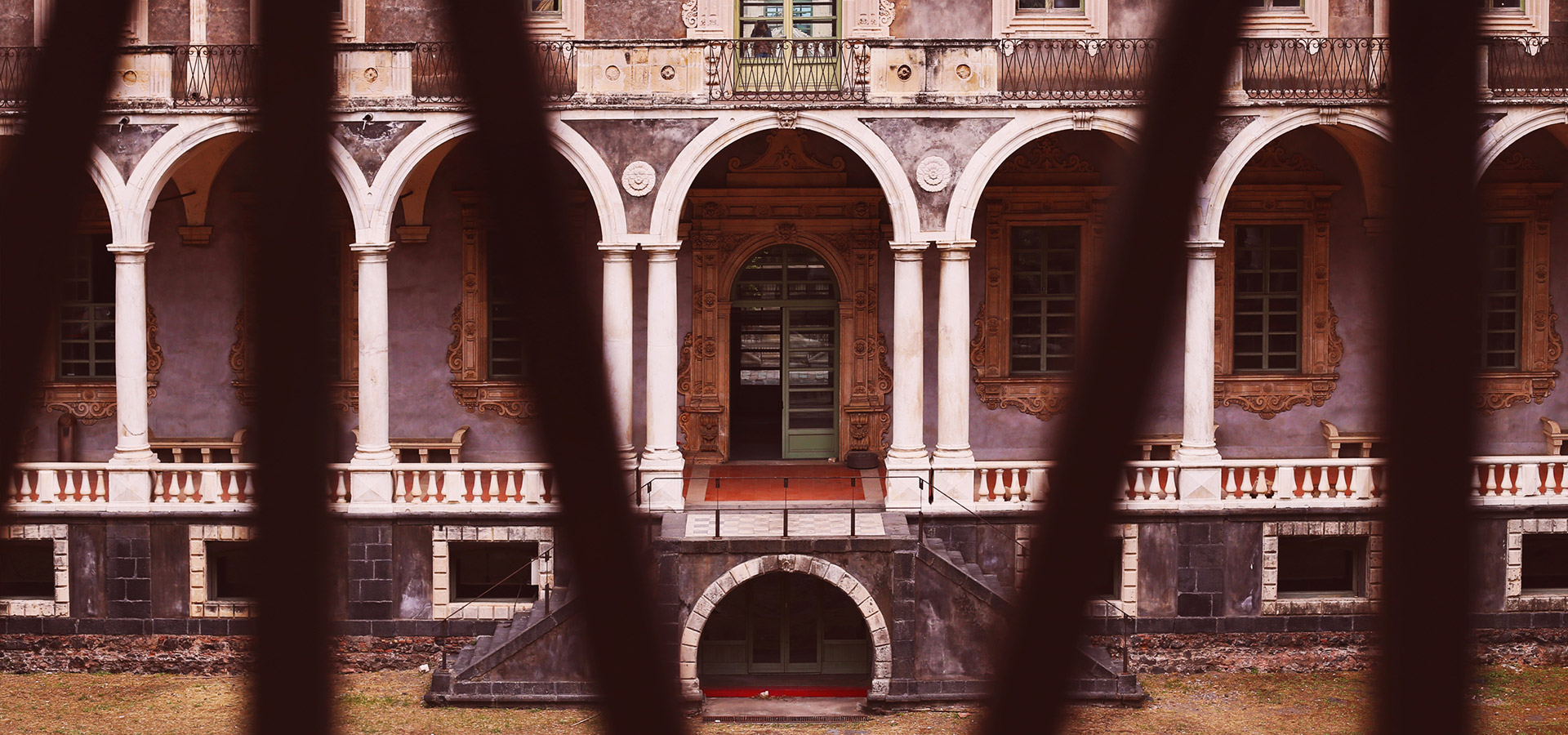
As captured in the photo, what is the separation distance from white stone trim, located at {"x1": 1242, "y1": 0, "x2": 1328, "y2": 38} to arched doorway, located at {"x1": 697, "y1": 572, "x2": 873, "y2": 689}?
28.4ft

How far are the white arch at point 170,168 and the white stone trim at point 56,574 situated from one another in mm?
3619

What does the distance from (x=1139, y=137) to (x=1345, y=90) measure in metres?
18.8

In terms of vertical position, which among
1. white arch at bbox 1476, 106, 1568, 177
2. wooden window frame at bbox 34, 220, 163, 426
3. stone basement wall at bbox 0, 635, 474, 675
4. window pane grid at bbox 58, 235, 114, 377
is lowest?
stone basement wall at bbox 0, 635, 474, 675

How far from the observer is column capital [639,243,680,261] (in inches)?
758

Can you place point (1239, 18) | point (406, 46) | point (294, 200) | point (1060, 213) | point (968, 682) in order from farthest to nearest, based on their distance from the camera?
1. point (1060, 213)
2. point (406, 46)
3. point (968, 682)
4. point (294, 200)
5. point (1239, 18)

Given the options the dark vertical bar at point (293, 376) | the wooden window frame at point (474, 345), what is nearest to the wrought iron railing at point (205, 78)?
the wooden window frame at point (474, 345)

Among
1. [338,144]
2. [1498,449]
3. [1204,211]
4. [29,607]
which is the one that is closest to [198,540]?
[29,607]

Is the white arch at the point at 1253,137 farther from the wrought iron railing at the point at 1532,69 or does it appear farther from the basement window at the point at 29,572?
the basement window at the point at 29,572

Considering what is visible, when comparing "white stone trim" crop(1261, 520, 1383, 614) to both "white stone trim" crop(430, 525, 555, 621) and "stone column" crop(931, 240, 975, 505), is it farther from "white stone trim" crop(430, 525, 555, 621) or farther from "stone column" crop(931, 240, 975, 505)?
"white stone trim" crop(430, 525, 555, 621)

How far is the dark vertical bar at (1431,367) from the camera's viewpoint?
167cm

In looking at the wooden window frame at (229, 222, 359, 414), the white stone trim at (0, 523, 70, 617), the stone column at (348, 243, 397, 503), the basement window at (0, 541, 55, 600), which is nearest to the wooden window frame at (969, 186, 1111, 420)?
the stone column at (348, 243, 397, 503)

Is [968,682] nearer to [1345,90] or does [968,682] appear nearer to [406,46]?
[1345,90]

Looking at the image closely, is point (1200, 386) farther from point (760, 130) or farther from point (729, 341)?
point (729, 341)

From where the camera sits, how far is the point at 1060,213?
21.9 meters
